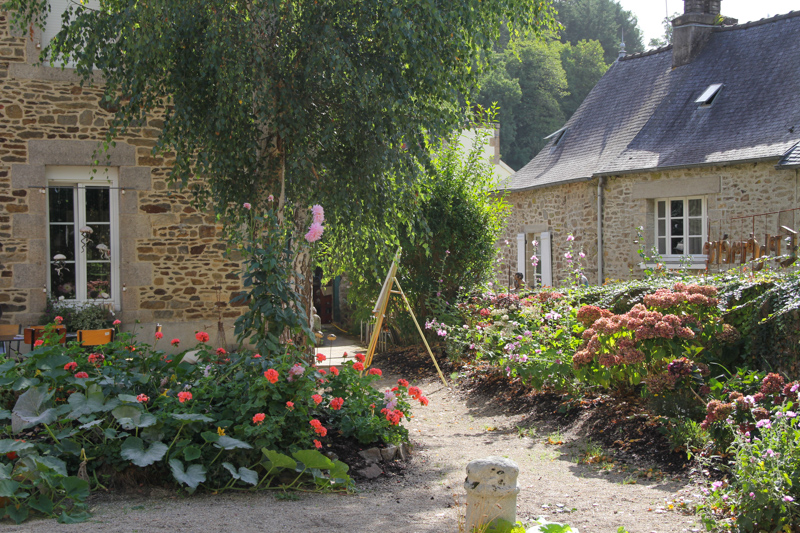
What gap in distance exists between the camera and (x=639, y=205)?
1262 cm

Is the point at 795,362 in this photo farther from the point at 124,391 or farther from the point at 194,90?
the point at 194,90

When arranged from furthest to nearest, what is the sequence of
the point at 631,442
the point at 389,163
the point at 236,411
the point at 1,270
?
the point at 1,270 < the point at 389,163 < the point at 631,442 < the point at 236,411

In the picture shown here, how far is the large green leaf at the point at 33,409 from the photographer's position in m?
3.76

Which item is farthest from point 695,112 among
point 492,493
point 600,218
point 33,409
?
point 33,409

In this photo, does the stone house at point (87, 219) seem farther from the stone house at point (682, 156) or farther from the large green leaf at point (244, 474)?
the stone house at point (682, 156)

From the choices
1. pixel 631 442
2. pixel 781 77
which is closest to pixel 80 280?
pixel 631 442

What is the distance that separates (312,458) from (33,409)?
5.32ft

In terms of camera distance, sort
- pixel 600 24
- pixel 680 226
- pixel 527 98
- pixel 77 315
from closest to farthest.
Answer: pixel 77 315 → pixel 680 226 → pixel 527 98 → pixel 600 24

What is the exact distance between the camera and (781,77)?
1190 centimetres

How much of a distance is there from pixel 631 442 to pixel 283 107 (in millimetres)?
3803

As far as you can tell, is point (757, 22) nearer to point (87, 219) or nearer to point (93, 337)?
point (87, 219)

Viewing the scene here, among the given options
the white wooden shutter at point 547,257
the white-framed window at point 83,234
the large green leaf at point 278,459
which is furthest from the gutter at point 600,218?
the large green leaf at point 278,459

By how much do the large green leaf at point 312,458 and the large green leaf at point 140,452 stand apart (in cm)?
74

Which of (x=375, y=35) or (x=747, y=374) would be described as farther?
(x=375, y=35)
